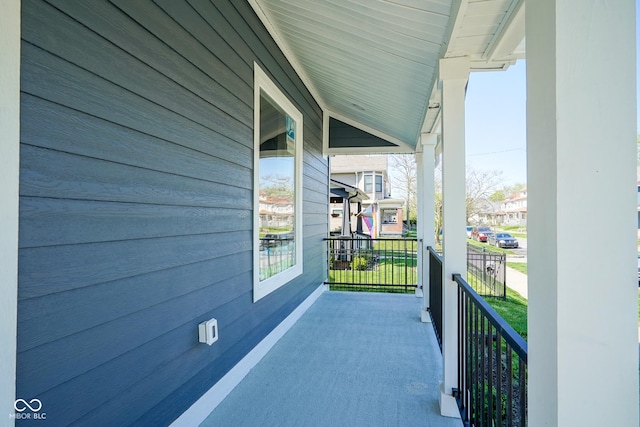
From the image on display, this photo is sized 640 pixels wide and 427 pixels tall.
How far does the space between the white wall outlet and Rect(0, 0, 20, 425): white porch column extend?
1029mm

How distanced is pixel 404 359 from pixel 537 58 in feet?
9.19

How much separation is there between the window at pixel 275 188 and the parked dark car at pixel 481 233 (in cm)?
1028

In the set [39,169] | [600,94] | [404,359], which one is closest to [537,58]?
[600,94]

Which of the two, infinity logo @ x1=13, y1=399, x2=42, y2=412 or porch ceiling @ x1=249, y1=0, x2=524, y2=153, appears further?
porch ceiling @ x1=249, y1=0, x2=524, y2=153

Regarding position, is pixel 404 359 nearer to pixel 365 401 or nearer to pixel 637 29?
pixel 365 401

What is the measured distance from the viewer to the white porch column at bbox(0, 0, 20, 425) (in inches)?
38.4

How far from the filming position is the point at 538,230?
2.65 ft

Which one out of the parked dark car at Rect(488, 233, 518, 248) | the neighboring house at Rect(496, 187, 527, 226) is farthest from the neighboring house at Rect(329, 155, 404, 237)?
the neighboring house at Rect(496, 187, 527, 226)

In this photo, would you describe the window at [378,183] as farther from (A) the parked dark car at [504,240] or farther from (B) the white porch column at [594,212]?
(B) the white porch column at [594,212]

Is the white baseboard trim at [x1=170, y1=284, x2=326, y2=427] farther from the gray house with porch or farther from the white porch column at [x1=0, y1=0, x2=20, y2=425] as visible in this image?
the white porch column at [x1=0, y1=0, x2=20, y2=425]

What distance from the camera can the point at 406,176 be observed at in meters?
18.8

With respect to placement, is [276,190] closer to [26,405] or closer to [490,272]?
[26,405]

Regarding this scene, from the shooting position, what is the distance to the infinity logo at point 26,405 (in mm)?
1023

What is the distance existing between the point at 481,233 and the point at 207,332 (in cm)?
1255
